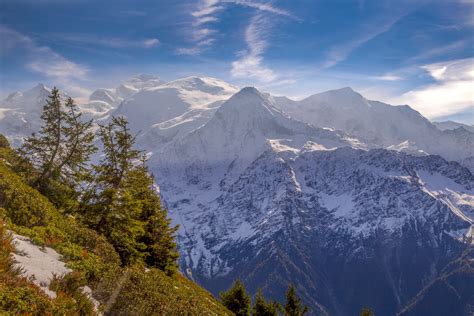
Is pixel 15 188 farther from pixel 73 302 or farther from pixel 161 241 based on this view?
pixel 161 241

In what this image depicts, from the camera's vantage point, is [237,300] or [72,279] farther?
[237,300]

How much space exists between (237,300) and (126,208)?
110ft

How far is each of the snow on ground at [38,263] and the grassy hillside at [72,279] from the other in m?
0.23

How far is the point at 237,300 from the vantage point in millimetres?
56719

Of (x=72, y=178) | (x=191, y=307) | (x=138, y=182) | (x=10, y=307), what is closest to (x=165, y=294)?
(x=191, y=307)

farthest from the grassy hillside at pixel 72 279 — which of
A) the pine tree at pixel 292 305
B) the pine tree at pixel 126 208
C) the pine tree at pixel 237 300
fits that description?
the pine tree at pixel 292 305

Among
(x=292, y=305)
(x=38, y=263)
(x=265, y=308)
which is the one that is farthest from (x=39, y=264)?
(x=292, y=305)

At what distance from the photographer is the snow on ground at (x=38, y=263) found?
Result: 11.8 meters

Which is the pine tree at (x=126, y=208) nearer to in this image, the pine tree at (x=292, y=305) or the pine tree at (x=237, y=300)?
the pine tree at (x=237, y=300)

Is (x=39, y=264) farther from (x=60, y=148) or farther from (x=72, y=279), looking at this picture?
(x=60, y=148)

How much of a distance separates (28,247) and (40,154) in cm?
2033

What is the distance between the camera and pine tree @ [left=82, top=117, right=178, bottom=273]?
26.1 meters

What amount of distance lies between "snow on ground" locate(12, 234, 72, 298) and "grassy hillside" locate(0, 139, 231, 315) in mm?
233

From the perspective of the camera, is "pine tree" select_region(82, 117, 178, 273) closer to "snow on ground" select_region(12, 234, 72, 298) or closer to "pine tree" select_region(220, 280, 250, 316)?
"snow on ground" select_region(12, 234, 72, 298)
